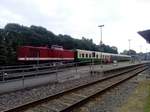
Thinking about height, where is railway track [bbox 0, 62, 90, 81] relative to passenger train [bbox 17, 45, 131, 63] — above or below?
below

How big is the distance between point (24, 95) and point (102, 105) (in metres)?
4.01

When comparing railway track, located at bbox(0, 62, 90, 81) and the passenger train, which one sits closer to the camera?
railway track, located at bbox(0, 62, 90, 81)

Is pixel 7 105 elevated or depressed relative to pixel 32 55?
depressed

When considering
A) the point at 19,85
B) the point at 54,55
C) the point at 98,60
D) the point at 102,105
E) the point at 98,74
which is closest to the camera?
the point at 102,105

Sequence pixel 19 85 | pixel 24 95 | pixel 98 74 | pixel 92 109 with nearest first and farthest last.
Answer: pixel 92 109 → pixel 24 95 → pixel 19 85 → pixel 98 74

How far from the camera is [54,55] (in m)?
35.6

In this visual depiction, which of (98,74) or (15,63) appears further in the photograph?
(15,63)

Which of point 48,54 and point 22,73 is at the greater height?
point 48,54

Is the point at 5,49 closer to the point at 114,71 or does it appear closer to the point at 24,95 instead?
the point at 114,71

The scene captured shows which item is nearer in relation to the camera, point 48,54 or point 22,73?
point 22,73

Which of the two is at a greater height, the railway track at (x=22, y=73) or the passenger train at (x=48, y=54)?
the passenger train at (x=48, y=54)

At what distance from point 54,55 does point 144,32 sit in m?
20.7

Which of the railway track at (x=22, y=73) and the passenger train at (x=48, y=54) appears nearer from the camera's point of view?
the railway track at (x=22, y=73)

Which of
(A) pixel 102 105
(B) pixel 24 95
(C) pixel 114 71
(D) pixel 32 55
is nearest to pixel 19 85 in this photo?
(B) pixel 24 95
